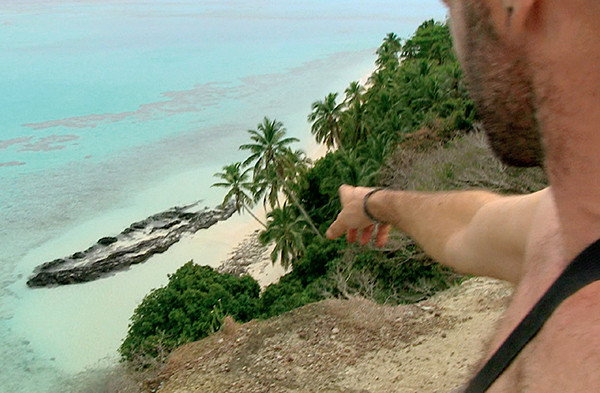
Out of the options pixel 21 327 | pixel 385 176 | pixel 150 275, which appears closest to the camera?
pixel 385 176

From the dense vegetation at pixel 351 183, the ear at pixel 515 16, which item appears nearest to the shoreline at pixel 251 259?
the dense vegetation at pixel 351 183

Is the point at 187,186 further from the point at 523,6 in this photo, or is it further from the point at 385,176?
the point at 523,6

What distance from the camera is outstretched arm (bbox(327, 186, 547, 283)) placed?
1.58 meters

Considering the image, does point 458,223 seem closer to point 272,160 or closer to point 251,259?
point 272,160

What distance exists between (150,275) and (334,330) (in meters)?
24.6

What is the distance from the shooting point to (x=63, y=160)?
163ft

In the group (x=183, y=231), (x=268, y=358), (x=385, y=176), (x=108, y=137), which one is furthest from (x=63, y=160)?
(x=268, y=358)

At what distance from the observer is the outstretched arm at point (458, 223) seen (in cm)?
158

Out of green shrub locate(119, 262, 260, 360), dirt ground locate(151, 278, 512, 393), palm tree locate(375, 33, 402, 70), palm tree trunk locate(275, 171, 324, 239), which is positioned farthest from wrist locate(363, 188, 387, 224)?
palm tree locate(375, 33, 402, 70)

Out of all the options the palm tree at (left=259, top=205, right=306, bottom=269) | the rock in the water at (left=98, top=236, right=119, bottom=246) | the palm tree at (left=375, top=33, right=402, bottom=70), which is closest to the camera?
the palm tree at (left=259, top=205, right=306, bottom=269)

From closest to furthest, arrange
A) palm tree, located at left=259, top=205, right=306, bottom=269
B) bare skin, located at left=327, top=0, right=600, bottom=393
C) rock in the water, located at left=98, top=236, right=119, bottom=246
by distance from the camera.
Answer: bare skin, located at left=327, top=0, right=600, bottom=393 → palm tree, located at left=259, top=205, right=306, bottom=269 → rock in the water, located at left=98, top=236, right=119, bottom=246

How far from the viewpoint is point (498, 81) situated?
0.96 metres

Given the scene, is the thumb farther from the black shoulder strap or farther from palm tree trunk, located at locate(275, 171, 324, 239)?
palm tree trunk, located at locate(275, 171, 324, 239)

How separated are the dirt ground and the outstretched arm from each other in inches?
204
